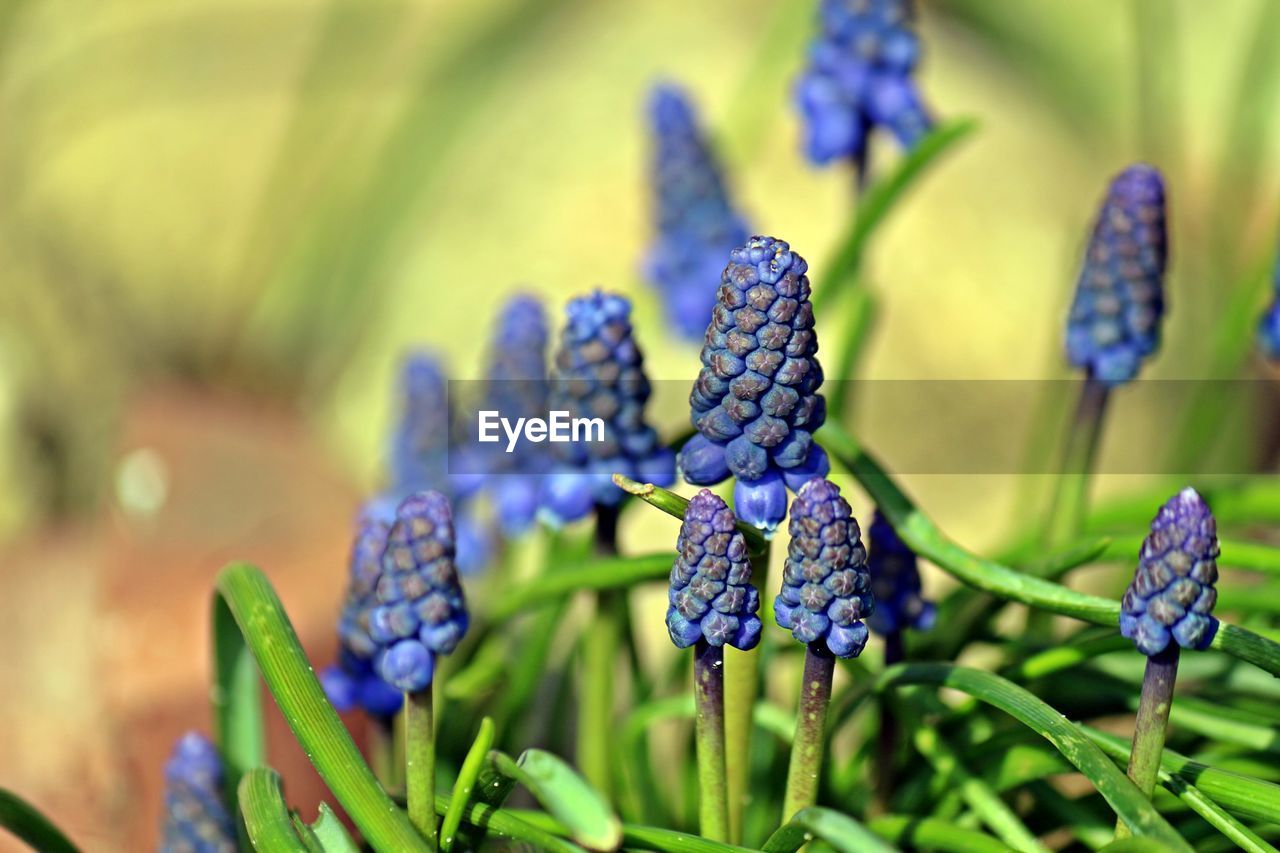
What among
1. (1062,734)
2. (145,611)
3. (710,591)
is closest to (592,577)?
(710,591)

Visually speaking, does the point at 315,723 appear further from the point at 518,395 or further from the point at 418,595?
the point at 518,395

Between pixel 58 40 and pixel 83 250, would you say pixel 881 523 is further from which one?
pixel 58 40

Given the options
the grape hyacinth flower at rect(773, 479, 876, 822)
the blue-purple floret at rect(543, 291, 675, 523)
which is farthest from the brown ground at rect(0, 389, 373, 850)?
the grape hyacinth flower at rect(773, 479, 876, 822)

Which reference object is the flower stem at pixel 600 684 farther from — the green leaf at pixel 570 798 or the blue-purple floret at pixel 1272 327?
the blue-purple floret at pixel 1272 327

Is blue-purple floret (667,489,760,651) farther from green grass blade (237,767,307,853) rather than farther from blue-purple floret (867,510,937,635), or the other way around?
green grass blade (237,767,307,853)

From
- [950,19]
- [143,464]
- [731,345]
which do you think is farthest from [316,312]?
[731,345]
